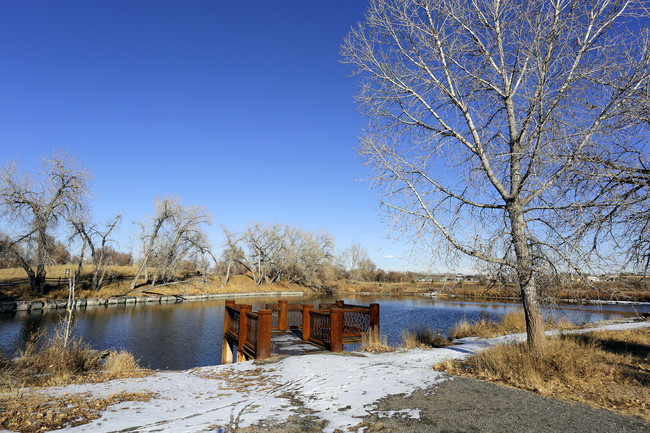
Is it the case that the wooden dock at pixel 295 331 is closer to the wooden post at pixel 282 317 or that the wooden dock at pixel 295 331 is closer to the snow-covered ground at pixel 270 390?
the wooden post at pixel 282 317

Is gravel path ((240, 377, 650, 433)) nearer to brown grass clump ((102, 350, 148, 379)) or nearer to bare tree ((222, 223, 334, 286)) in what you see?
brown grass clump ((102, 350, 148, 379))

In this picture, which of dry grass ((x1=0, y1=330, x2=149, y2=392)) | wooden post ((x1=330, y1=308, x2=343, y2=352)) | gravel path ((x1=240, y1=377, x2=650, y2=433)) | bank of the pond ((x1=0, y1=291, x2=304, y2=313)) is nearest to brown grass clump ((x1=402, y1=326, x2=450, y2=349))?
wooden post ((x1=330, y1=308, x2=343, y2=352))

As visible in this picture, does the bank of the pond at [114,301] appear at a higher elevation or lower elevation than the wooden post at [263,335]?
lower

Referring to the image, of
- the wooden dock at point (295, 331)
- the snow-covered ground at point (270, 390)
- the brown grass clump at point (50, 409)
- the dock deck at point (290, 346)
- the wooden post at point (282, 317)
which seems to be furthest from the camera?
the wooden post at point (282, 317)

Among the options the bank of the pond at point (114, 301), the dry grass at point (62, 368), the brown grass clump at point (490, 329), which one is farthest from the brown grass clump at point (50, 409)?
the bank of the pond at point (114, 301)

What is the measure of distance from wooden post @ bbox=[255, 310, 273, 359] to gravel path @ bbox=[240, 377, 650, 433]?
4.36m

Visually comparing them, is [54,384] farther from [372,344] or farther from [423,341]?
[423,341]

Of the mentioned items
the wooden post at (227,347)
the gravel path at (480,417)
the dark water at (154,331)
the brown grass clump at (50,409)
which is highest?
the gravel path at (480,417)

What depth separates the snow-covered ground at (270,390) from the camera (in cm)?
488

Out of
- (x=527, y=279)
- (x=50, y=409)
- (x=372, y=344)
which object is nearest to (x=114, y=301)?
(x=372, y=344)

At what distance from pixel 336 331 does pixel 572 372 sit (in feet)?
17.7

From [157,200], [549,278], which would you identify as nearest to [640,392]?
[549,278]

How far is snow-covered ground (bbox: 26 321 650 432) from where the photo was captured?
16.0ft

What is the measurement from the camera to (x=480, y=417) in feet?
15.7
